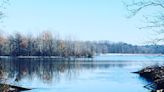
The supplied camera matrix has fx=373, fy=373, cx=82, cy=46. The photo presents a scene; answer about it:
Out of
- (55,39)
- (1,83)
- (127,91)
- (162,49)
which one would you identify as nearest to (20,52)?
(55,39)

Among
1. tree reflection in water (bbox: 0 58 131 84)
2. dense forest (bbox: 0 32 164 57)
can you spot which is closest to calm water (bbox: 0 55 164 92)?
tree reflection in water (bbox: 0 58 131 84)

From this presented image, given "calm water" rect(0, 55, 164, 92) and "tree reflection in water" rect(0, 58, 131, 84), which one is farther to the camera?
"tree reflection in water" rect(0, 58, 131, 84)

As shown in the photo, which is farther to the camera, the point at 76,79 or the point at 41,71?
the point at 41,71

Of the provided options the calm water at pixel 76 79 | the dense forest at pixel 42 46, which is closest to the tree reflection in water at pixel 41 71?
the calm water at pixel 76 79

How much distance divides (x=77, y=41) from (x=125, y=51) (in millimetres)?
77653

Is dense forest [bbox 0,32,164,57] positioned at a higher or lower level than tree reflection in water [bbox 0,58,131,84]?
higher

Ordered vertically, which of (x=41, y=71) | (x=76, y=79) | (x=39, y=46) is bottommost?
A: (x=76, y=79)

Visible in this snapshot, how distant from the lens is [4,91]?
1905cm

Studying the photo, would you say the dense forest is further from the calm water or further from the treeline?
the calm water

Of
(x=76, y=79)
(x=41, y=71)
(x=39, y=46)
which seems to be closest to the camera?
(x=76, y=79)

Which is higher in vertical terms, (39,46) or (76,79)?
(39,46)

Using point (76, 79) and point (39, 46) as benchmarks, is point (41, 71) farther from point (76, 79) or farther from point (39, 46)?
point (39, 46)

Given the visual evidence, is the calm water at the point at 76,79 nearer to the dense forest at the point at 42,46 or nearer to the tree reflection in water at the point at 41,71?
the tree reflection in water at the point at 41,71

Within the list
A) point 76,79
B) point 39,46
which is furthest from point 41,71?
point 39,46
